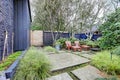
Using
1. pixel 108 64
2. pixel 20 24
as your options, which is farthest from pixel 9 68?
pixel 20 24

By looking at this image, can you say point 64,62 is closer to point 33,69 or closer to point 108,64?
point 108,64

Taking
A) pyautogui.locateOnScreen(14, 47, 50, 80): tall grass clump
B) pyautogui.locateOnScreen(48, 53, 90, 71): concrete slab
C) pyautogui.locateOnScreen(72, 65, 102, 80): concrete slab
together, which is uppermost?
pyautogui.locateOnScreen(14, 47, 50, 80): tall grass clump

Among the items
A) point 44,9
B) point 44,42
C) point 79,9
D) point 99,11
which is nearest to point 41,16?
point 44,9

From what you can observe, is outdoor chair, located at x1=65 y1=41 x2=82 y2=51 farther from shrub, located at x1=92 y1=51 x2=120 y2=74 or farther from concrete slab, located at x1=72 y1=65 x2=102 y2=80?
concrete slab, located at x1=72 y1=65 x2=102 y2=80

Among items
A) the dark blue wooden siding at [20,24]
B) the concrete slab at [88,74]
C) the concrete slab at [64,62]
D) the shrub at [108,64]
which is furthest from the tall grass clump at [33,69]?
the dark blue wooden siding at [20,24]

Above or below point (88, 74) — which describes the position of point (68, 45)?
above

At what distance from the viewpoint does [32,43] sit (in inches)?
531

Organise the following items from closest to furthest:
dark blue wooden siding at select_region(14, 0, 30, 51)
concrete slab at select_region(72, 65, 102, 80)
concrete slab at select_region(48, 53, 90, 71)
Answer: concrete slab at select_region(72, 65, 102, 80) → concrete slab at select_region(48, 53, 90, 71) → dark blue wooden siding at select_region(14, 0, 30, 51)

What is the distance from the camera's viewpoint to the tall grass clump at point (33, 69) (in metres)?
3.00

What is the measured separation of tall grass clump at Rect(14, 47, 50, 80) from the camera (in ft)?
9.84

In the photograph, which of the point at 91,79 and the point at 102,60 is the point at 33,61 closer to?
the point at 91,79

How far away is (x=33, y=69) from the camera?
3.12 meters

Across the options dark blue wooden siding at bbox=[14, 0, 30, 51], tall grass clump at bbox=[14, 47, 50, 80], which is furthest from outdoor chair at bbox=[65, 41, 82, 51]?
tall grass clump at bbox=[14, 47, 50, 80]

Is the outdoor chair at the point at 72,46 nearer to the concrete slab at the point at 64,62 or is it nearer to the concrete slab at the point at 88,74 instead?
the concrete slab at the point at 64,62
